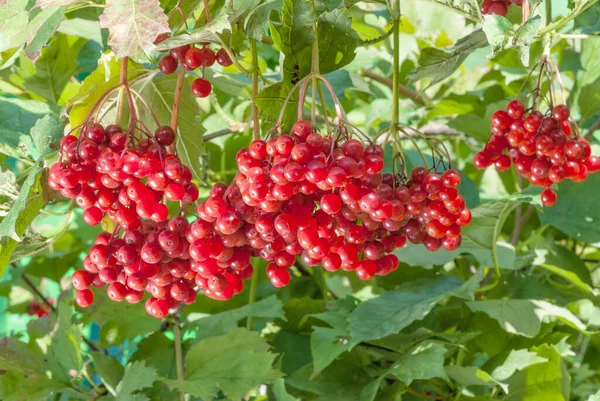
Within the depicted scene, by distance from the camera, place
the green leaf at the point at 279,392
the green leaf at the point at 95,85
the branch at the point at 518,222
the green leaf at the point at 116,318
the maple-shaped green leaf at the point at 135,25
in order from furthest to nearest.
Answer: the branch at the point at 518,222
the green leaf at the point at 116,318
the green leaf at the point at 279,392
the green leaf at the point at 95,85
the maple-shaped green leaf at the point at 135,25

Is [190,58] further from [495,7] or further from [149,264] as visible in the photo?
[495,7]

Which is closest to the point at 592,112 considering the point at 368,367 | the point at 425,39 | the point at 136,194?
the point at 425,39

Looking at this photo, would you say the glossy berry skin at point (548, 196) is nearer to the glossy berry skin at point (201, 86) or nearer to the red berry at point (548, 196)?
the red berry at point (548, 196)

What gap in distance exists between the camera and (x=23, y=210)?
588 millimetres

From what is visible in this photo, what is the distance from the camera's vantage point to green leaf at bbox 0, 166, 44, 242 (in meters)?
0.54

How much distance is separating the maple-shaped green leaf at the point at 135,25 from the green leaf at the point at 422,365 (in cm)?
45

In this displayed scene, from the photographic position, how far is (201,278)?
554 millimetres

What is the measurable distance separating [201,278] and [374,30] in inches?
27.4

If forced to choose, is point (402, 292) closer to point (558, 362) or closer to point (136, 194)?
point (558, 362)

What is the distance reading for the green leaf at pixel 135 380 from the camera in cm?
79

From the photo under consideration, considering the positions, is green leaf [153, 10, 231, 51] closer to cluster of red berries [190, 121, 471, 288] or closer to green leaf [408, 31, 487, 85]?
cluster of red berries [190, 121, 471, 288]

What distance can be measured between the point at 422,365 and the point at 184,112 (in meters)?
0.38

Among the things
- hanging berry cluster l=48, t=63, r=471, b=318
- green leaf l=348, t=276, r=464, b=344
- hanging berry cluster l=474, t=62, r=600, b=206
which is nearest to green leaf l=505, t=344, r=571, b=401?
green leaf l=348, t=276, r=464, b=344

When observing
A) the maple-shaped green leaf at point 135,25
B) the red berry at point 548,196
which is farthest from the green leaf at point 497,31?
the red berry at point 548,196
